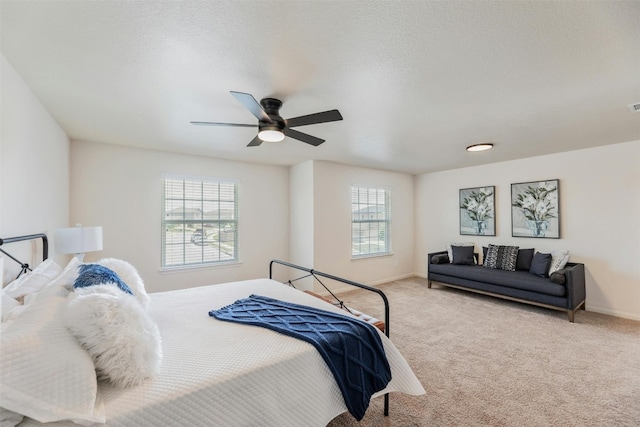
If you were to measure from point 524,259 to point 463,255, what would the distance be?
0.93 meters

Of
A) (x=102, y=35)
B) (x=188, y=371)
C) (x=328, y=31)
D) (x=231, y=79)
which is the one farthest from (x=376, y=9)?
(x=188, y=371)

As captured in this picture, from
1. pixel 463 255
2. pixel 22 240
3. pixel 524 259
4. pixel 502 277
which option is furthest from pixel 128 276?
pixel 524 259

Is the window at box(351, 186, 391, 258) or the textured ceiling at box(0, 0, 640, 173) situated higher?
the textured ceiling at box(0, 0, 640, 173)

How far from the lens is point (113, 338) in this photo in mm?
1174

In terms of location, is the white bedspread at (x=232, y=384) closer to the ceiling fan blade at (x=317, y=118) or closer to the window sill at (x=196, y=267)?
the ceiling fan blade at (x=317, y=118)

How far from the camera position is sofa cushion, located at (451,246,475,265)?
16.9 feet

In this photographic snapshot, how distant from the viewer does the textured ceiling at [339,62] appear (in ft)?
4.60

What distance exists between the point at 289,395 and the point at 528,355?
2.71 meters

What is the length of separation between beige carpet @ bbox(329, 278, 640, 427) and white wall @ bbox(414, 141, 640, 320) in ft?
1.44

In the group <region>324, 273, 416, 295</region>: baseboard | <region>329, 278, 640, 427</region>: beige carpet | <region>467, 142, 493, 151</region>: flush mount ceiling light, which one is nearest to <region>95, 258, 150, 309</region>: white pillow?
<region>329, 278, 640, 427</region>: beige carpet

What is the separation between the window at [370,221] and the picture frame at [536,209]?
2.33 meters

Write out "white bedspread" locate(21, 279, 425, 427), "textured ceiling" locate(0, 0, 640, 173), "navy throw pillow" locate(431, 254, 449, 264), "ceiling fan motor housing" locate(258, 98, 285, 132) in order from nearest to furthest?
"white bedspread" locate(21, 279, 425, 427) < "textured ceiling" locate(0, 0, 640, 173) < "ceiling fan motor housing" locate(258, 98, 285, 132) < "navy throw pillow" locate(431, 254, 449, 264)

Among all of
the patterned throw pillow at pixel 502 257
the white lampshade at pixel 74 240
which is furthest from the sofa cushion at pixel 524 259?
the white lampshade at pixel 74 240

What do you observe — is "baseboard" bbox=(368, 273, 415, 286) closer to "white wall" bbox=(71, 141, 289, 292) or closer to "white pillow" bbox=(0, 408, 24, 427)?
"white wall" bbox=(71, 141, 289, 292)
